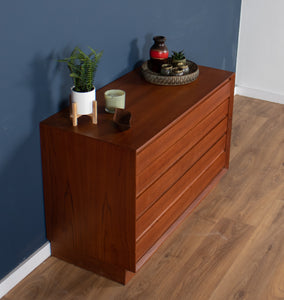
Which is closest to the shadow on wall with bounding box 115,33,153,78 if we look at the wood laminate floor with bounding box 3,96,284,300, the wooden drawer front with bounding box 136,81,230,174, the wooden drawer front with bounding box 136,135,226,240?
the wooden drawer front with bounding box 136,81,230,174

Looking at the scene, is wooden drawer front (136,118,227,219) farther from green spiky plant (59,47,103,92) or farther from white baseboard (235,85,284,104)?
white baseboard (235,85,284,104)

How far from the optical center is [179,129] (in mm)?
2154

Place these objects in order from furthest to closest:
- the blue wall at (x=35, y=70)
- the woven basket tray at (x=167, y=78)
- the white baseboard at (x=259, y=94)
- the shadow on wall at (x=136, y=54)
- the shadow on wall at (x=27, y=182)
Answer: the white baseboard at (x=259, y=94) → the shadow on wall at (x=136, y=54) → the woven basket tray at (x=167, y=78) → the shadow on wall at (x=27, y=182) → the blue wall at (x=35, y=70)

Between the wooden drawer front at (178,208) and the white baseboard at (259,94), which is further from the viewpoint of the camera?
the white baseboard at (259,94)

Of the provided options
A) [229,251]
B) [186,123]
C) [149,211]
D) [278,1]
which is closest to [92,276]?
[149,211]

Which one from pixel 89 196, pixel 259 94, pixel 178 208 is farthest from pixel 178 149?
pixel 259 94

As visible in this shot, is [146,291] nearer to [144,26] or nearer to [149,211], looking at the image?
[149,211]

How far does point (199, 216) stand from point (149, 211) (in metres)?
0.56

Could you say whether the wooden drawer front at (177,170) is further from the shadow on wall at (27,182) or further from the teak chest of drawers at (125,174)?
the shadow on wall at (27,182)

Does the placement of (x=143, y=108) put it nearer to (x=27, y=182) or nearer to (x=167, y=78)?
(x=167, y=78)

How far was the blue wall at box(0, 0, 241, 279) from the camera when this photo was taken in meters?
1.85

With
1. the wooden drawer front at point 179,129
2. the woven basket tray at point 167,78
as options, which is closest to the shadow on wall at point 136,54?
the woven basket tray at point 167,78

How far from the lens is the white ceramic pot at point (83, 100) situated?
6.50ft

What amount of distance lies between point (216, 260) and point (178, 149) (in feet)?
1.78
